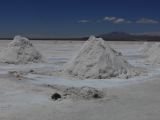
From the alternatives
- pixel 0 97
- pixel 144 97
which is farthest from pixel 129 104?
pixel 0 97

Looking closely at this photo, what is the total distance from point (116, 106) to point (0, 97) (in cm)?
408

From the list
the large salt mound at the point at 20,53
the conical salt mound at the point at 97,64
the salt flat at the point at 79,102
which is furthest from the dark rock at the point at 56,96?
the large salt mound at the point at 20,53

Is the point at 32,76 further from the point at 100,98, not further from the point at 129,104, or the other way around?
the point at 129,104

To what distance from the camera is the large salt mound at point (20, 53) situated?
25.8 m

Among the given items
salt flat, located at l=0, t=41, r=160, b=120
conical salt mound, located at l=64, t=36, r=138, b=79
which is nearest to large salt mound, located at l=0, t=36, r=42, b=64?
conical salt mound, located at l=64, t=36, r=138, b=79

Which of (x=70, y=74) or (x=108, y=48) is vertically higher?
(x=108, y=48)

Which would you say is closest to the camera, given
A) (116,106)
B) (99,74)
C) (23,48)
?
(116,106)

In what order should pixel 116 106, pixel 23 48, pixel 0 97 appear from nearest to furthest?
pixel 116 106, pixel 0 97, pixel 23 48

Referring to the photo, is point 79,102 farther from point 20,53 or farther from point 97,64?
point 20,53

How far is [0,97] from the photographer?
13.1 metres

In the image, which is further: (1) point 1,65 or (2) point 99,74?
(1) point 1,65

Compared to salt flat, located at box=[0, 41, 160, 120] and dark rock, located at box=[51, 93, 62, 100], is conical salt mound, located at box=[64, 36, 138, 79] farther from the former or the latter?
dark rock, located at box=[51, 93, 62, 100]

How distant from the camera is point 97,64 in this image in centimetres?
1886

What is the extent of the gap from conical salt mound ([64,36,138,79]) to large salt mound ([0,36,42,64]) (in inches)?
265
